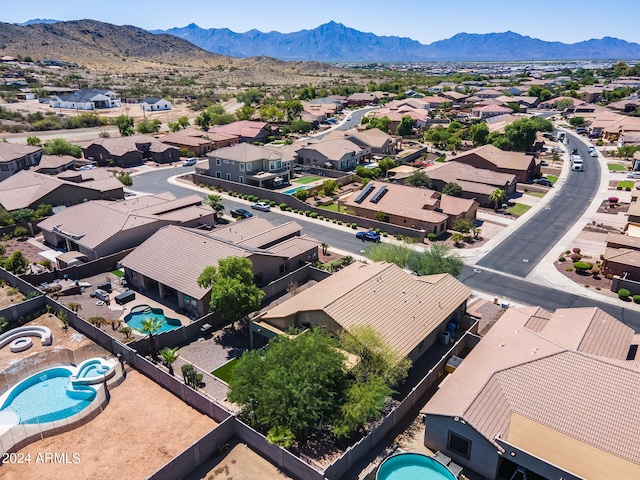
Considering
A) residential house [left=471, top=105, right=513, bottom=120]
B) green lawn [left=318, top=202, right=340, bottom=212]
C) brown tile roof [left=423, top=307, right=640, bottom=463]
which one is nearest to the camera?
brown tile roof [left=423, top=307, right=640, bottom=463]

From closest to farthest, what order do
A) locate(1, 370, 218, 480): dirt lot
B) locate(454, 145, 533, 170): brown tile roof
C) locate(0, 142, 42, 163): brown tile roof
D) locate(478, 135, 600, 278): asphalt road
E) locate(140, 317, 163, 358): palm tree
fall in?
1. locate(1, 370, 218, 480): dirt lot
2. locate(140, 317, 163, 358): palm tree
3. locate(478, 135, 600, 278): asphalt road
4. locate(0, 142, 42, 163): brown tile roof
5. locate(454, 145, 533, 170): brown tile roof

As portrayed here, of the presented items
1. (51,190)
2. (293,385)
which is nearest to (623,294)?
(293,385)

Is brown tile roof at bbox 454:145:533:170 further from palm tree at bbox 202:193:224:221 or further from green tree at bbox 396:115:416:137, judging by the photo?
palm tree at bbox 202:193:224:221

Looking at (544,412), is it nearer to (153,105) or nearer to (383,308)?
(383,308)

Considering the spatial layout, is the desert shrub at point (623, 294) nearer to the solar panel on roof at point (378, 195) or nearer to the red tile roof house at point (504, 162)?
the solar panel on roof at point (378, 195)

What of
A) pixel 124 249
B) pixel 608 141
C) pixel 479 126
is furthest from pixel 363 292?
pixel 608 141

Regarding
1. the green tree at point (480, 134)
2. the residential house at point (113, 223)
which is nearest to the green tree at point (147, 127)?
the residential house at point (113, 223)

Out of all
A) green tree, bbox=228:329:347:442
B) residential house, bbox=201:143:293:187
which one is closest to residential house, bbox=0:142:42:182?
residential house, bbox=201:143:293:187
